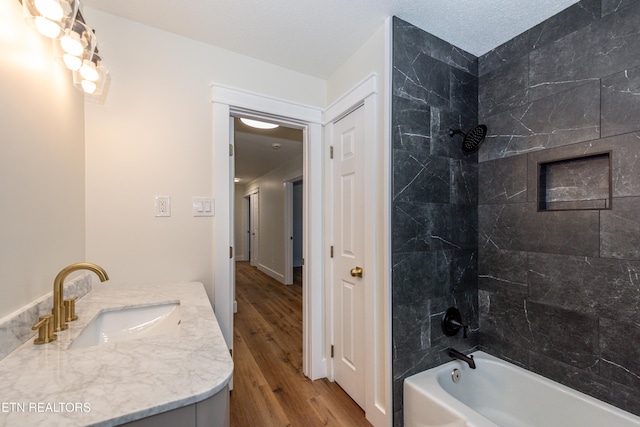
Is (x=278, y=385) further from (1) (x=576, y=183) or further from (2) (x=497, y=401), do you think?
(1) (x=576, y=183)

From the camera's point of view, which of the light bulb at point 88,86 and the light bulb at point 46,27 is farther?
the light bulb at point 88,86

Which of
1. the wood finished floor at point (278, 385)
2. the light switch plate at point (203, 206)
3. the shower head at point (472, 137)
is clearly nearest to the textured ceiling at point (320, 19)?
the shower head at point (472, 137)

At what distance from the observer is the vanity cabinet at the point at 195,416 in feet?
1.83

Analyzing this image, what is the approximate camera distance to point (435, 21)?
1.53m

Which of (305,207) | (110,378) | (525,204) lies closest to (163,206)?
(305,207)

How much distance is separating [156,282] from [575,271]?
2.35 m

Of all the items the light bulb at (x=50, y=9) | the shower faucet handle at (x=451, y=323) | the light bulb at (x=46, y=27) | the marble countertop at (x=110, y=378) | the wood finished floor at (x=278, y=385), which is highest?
the light bulb at (x=50, y=9)

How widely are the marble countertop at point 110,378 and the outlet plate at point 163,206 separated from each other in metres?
0.75

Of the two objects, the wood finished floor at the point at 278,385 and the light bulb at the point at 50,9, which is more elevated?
the light bulb at the point at 50,9

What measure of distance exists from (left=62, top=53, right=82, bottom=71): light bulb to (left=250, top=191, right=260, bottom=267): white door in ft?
18.3

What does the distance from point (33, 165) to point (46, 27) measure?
0.49 m

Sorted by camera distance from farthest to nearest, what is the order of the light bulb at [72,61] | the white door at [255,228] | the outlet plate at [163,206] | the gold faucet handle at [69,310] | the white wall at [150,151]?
the white door at [255,228], the outlet plate at [163,206], the white wall at [150,151], the light bulb at [72,61], the gold faucet handle at [69,310]

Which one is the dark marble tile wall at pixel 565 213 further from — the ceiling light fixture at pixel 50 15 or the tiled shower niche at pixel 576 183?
the ceiling light fixture at pixel 50 15

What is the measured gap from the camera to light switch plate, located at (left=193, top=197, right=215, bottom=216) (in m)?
1.66
